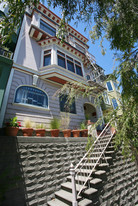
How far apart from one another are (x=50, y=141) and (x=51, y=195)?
1.70 m

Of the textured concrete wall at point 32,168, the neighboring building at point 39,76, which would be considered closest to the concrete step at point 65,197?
the textured concrete wall at point 32,168

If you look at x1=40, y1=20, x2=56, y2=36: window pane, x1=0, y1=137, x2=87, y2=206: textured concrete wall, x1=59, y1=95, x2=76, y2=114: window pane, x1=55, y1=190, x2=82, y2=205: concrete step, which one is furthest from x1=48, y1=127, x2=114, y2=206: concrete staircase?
x1=40, y1=20, x2=56, y2=36: window pane

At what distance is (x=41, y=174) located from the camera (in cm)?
335

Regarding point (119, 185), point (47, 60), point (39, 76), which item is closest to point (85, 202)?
point (119, 185)

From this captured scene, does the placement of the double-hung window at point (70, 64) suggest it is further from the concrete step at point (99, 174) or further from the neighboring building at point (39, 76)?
the concrete step at point (99, 174)

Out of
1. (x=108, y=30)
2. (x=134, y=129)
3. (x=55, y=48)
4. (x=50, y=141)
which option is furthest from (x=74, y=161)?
(x=55, y=48)

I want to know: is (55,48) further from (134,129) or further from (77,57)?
(134,129)

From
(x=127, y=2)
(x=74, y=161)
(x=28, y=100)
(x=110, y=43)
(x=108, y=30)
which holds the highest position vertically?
(x=127, y=2)

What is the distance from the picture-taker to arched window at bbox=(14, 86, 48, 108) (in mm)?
5873

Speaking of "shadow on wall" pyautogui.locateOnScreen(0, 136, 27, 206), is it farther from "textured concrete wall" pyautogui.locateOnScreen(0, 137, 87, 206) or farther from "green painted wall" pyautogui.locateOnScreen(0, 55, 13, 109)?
"green painted wall" pyautogui.locateOnScreen(0, 55, 13, 109)

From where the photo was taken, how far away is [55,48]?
791cm

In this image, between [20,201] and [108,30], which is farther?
[108,30]

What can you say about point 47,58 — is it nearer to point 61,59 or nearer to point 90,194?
point 61,59

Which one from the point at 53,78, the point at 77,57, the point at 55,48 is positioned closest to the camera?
the point at 53,78
